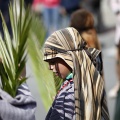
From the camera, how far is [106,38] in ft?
48.1

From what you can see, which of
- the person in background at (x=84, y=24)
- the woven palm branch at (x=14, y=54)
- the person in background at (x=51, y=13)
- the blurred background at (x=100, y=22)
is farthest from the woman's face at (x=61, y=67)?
the person in background at (x=51, y=13)

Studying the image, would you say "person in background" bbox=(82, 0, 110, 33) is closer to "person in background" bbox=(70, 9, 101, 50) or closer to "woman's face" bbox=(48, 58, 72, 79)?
"person in background" bbox=(70, 9, 101, 50)

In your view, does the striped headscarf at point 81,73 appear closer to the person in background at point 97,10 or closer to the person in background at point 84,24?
the person in background at point 84,24

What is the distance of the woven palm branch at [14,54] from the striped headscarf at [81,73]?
35cm

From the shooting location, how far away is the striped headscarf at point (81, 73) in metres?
3.84

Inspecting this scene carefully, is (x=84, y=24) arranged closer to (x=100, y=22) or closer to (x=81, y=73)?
(x=81, y=73)

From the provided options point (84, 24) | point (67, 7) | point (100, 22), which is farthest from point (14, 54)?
point (100, 22)

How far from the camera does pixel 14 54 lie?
14.2 ft

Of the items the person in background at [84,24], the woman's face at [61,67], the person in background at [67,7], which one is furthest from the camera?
the person in background at [67,7]

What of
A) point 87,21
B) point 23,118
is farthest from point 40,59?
point 23,118

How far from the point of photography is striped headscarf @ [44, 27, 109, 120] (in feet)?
12.6

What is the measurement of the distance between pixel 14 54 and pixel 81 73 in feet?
2.05

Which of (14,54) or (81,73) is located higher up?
(14,54)

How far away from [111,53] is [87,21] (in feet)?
22.6
